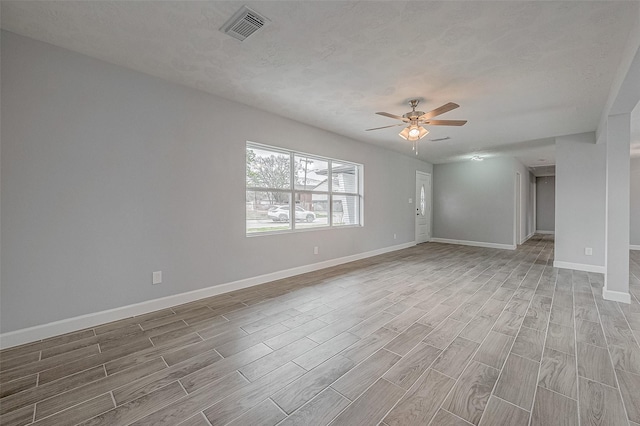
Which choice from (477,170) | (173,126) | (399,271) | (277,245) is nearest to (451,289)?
(399,271)

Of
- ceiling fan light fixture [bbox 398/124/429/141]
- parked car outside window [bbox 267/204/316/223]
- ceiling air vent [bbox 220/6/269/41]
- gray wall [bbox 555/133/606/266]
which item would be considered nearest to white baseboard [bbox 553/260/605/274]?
gray wall [bbox 555/133/606/266]

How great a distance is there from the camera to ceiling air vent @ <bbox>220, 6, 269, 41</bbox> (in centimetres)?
191

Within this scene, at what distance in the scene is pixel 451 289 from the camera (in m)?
3.65

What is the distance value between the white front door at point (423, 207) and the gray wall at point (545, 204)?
5.95m

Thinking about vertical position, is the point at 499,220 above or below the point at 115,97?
below

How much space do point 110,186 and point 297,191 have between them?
8.31 feet

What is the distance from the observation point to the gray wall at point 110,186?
219cm

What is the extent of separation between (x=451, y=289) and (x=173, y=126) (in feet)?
13.8

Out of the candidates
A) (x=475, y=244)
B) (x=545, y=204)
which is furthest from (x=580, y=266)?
(x=545, y=204)

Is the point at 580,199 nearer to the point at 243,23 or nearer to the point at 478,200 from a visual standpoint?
the point at 478,200

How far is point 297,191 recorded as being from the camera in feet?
14.6

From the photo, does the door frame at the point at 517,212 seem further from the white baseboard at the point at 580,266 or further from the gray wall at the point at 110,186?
the gray wall at the point at 110,186

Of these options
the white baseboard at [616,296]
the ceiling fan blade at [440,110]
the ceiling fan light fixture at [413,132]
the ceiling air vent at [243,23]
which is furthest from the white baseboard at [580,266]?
the ceiling air vent at [243,23]

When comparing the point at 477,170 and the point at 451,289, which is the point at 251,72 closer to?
the point at 451,289
